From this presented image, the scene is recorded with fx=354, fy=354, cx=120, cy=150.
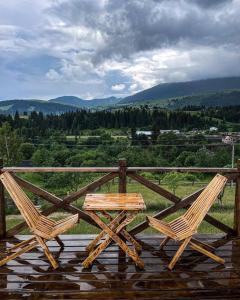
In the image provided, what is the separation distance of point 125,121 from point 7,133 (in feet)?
98.1

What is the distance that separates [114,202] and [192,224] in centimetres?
82

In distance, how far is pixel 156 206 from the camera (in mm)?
21266

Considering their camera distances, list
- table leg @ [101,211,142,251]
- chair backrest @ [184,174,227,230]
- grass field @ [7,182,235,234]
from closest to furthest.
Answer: chair backrest @ [184,174,227,230] → table leg @ [101,211,142,251] → grass field @ [7,182,235,234]

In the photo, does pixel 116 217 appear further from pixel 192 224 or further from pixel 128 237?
pixel 192 224

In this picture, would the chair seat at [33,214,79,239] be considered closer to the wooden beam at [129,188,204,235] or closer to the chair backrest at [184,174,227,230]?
the wooden beam at [129,188,204,235]

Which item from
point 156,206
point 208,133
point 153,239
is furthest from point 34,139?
point 153,239

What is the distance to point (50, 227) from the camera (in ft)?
12.3

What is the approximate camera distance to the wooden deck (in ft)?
9.70

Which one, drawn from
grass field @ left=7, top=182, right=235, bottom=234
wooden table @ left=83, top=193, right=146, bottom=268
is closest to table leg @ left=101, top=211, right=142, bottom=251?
wooden table @ left=83, top=193, right=146, bottom=268

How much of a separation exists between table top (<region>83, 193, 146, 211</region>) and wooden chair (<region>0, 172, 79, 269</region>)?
0.29 m

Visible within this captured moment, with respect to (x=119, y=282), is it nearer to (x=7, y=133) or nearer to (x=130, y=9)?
(x=130, y=9)

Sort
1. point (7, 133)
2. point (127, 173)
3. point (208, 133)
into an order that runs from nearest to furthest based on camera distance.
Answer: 1. point (127, 173)
2. point (7, 133)
3. point (208, 133)

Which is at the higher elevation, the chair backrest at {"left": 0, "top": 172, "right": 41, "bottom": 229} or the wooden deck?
the chair backrest at {"left": 0, "top": 172, "right": 41, "bottom": 229}

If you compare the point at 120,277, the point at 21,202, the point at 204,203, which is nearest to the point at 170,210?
the point at 204,203
